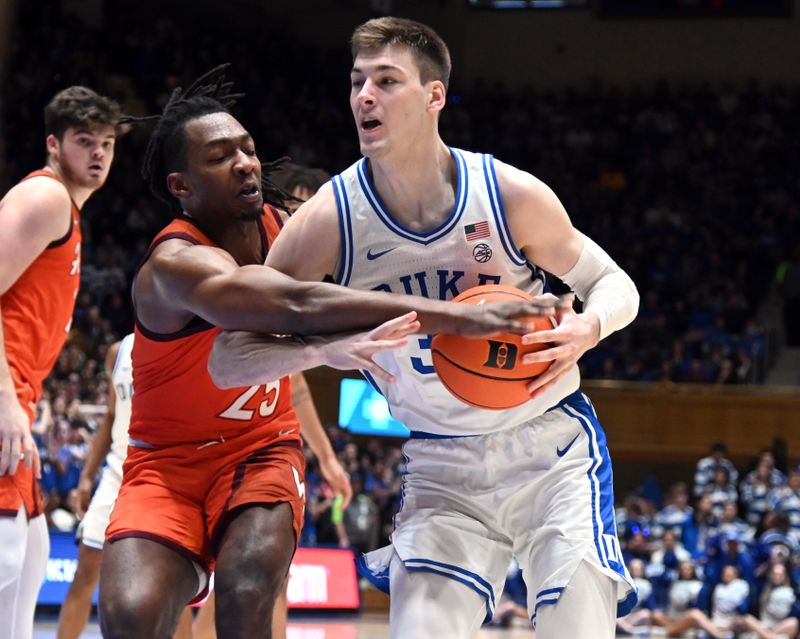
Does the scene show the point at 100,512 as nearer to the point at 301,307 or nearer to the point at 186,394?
the point at 186,394

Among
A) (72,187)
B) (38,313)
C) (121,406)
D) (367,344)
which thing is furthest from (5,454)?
(121,406)

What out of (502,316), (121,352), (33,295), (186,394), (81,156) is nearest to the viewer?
(502,316)

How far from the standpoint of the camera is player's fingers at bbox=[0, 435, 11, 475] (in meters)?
4.04

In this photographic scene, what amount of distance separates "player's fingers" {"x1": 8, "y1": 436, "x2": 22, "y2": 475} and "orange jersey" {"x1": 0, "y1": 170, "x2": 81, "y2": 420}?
0.86 ft

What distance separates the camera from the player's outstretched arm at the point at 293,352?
308 centimetres

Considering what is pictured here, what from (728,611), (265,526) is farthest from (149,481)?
(728,611)

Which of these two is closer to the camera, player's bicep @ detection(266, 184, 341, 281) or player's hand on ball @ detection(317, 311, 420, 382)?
player's hand on ball @ detection(317, 311, 420, 382)

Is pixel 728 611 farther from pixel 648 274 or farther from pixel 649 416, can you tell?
pixel 648 274

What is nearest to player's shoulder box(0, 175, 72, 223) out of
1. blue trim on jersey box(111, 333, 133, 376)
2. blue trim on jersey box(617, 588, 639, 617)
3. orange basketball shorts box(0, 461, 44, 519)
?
orange basketball shorts box(0, 461, 44, 519)

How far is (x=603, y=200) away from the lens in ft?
70.3

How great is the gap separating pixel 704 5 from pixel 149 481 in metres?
20.3

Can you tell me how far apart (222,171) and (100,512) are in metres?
2.85

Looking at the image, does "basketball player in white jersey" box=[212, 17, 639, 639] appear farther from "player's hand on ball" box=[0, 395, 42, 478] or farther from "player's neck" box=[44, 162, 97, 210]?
"player's neck" box=[44, 162, 97, 210]

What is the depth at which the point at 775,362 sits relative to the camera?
1895 centimetres
